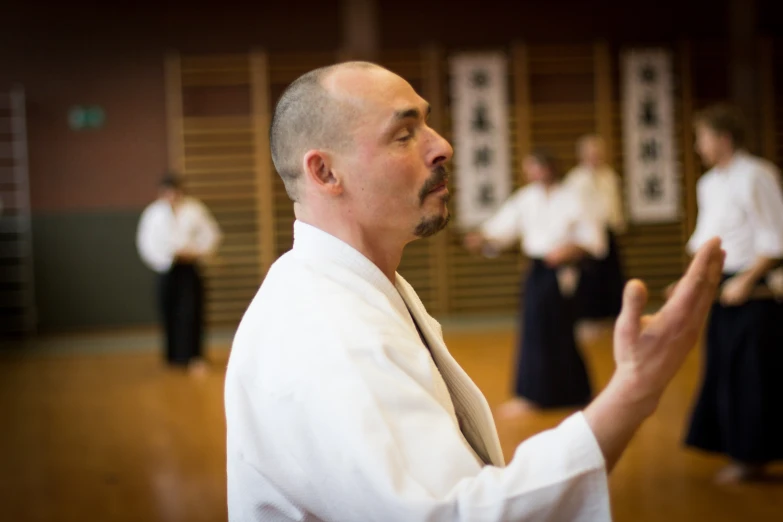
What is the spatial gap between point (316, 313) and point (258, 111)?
8011 millimetres

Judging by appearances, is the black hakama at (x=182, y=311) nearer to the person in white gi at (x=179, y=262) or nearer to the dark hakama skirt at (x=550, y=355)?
the person in white gi at (x=179, y=262)

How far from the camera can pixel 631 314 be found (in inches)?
36.5

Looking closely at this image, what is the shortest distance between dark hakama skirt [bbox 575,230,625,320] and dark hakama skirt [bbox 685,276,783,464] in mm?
4132

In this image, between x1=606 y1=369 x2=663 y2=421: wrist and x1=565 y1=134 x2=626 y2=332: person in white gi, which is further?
x1=565 y1=134 x2=626 y2=332: person in white gi

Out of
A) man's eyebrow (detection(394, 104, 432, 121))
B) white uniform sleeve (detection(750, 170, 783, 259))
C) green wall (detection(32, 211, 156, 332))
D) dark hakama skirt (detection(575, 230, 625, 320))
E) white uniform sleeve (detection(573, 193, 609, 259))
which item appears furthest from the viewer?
green wall (detection(32, 211, 156, 332))

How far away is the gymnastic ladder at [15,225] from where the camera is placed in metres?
8.65

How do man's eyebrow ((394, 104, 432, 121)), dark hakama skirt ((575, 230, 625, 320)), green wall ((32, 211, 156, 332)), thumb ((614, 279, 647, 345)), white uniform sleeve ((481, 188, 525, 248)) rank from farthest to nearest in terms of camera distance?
green wall ((32, 211, 156, 332)), dark hakama skirt ((575, 230, 625, 320)), white uniform sleeve ((481, 188, 525, 248)), man's eyebrow ((394, 104, 432, 121)), thumb ((614, 279, 647, 345))

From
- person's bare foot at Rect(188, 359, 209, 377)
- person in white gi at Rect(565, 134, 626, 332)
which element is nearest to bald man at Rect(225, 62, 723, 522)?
person's bare foot at Rect(188, 359, 209, 377)

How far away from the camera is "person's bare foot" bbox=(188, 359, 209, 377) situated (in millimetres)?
6832

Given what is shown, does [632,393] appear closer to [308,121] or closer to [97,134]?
[308,121]

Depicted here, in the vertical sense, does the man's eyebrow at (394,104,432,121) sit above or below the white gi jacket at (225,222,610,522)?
above

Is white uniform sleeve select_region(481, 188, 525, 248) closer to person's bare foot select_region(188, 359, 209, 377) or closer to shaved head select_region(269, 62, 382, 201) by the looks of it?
person's bare foot select_region(188, 359, 209, 377)

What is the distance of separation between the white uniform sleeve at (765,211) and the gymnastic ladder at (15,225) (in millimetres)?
7083

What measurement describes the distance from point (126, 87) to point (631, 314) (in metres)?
8.59
